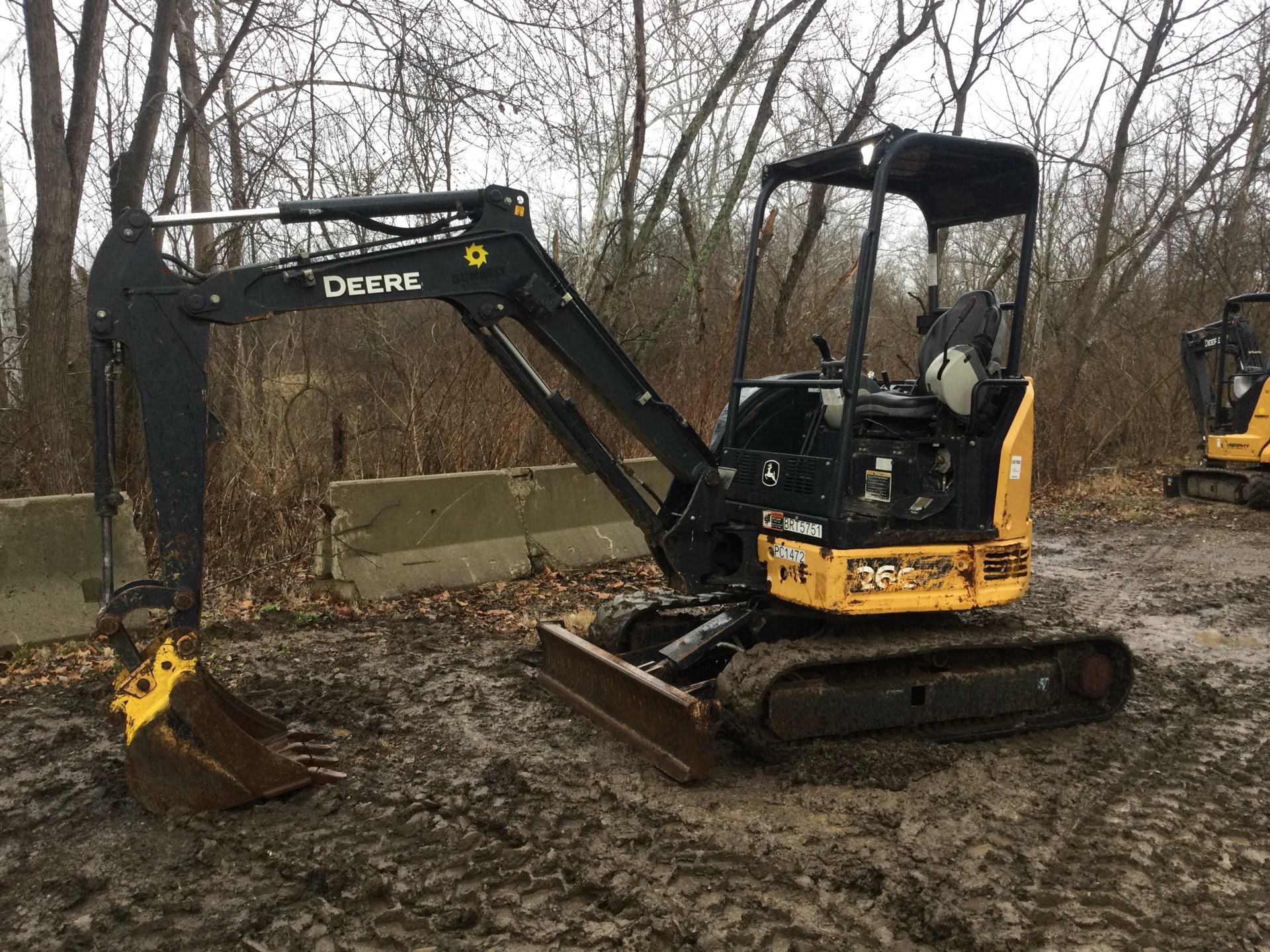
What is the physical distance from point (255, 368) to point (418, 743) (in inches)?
193

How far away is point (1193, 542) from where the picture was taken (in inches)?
418

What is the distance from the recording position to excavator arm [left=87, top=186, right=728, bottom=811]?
3727 millimetres

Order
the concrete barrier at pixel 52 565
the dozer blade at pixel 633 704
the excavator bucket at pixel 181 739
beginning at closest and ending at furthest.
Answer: the excavator bucket at pixel 181 739, the dozer blade at pixel 633 704, the concrete barrier at pixel 52 565

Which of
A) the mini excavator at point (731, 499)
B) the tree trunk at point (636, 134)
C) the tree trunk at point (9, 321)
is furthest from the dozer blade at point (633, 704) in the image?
the tree trunk at point (636, 134)

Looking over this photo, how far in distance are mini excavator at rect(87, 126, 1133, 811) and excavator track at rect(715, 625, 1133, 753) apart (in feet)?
0.04

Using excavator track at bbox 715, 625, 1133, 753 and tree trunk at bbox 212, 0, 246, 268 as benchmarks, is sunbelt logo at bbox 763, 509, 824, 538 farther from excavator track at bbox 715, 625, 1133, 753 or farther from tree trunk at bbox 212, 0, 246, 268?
tree trunk at bbox 212, 0, 246, 268

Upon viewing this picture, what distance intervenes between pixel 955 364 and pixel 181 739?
3.76 m

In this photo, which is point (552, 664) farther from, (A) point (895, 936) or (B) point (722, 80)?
(B) point (722, 80)

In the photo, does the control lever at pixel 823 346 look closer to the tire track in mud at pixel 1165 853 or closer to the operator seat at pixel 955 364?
the operator seat at pixel 955 364

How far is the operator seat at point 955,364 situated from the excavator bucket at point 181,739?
3.12 metres

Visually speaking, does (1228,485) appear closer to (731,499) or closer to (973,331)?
(973,331)

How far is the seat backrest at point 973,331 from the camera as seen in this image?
4793 mm

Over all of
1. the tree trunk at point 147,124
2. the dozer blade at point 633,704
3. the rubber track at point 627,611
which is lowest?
the dozer blade at point 633,704

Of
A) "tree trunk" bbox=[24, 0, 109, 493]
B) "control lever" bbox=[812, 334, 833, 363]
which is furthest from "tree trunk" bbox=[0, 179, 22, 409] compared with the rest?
"control lever" bbox=[812, 334, 833, 363]
